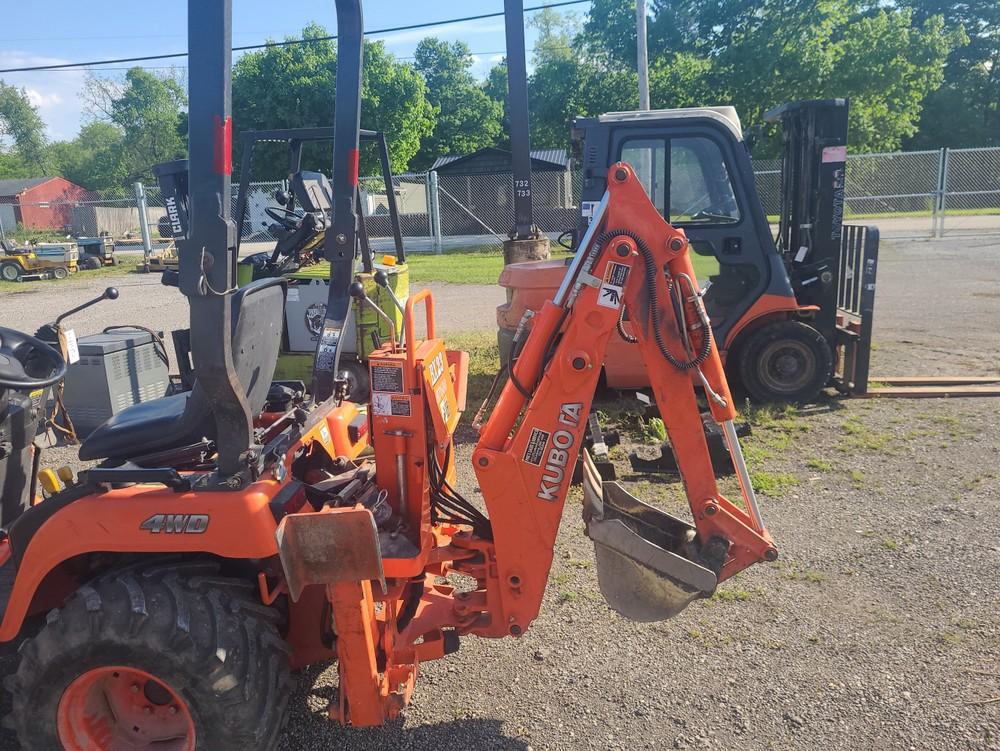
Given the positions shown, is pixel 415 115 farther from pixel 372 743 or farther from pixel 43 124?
pixel 43 124

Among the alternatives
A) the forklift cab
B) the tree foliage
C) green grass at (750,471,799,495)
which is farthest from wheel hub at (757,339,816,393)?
the tree foliage

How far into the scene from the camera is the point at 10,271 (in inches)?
808

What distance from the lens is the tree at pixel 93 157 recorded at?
65.1 meters

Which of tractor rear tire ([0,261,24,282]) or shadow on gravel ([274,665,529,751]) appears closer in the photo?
shadow on gravel ([274,665,529,751])

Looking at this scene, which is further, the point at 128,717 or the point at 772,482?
the point at 772,482

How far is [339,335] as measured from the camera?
11.1ft

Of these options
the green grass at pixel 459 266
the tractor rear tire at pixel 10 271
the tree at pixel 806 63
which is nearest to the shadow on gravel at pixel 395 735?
the green grass at pixel 459 266

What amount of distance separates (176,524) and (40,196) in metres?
61.0

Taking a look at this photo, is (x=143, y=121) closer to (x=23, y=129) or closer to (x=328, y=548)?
(x=23, y=129)

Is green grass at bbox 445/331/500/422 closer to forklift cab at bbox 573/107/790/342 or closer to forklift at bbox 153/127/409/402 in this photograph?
forklift at bbox 153/127/409/402

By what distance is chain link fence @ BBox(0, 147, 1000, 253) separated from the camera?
2259 cm

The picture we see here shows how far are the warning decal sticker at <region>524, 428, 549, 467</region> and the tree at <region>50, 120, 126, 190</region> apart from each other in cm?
7049

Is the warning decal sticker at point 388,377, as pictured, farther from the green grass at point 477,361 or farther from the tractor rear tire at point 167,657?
the green grass at point 477,361

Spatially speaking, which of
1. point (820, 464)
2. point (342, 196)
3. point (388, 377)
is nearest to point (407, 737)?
point (388, 377)
